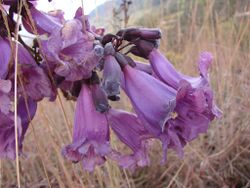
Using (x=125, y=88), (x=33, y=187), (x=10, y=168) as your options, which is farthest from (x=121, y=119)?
(x=10, y=168)

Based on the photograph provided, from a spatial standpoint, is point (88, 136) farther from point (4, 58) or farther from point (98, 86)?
point (4, 58)

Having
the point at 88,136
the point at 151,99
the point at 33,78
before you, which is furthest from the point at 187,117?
the point at 33,78

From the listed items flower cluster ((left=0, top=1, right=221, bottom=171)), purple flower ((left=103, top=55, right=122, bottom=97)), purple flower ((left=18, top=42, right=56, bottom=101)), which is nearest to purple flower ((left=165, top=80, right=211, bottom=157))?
flower cluster ((left=0, top=1, right=221, bottom=171))

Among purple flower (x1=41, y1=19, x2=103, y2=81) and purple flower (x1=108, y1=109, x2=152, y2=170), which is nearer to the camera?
purple flower (x1=41, y1=19, x2=103, y2=81)

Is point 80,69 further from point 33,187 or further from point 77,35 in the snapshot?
point 33,187

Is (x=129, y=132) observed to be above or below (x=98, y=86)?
below

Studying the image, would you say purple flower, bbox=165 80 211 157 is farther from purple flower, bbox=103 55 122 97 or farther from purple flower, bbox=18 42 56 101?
purple flower, bbox=18 42 56 101

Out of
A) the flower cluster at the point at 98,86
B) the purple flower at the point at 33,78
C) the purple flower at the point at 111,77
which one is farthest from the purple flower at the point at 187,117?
the purple flower at the point at 33,78
